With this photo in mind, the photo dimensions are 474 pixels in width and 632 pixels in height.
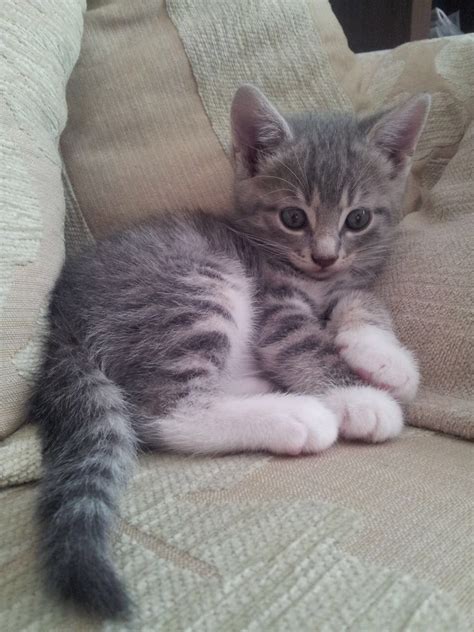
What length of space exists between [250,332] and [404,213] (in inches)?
23.2

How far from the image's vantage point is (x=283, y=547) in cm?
62

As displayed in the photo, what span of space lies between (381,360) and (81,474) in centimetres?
60

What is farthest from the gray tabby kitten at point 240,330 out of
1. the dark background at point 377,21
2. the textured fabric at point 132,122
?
the dark background at point 377,21

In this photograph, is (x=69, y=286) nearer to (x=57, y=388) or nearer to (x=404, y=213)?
(x=57, y=388)

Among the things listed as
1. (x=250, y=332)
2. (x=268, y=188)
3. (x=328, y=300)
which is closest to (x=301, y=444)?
(x=250, y=332)

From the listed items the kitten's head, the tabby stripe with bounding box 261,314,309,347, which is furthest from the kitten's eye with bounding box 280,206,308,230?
the tabby stripe with bounding box 261,314,309,347

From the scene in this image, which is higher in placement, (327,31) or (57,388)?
(327,31)

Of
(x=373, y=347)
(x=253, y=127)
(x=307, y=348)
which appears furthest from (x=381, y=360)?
(x=253, y=127)

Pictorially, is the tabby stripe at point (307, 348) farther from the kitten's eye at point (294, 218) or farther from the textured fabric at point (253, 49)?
the textured fabric at point (253, 49)

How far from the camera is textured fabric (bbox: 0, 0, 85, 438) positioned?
0.88 m

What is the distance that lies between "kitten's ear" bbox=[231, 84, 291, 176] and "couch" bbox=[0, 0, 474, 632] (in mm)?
106

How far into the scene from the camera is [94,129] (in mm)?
1352

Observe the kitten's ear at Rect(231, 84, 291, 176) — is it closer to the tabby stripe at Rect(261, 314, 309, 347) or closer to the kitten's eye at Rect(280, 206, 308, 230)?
the kitten's eye at Rect(280, 206, 308, 230)

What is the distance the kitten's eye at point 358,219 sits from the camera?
125 cm
